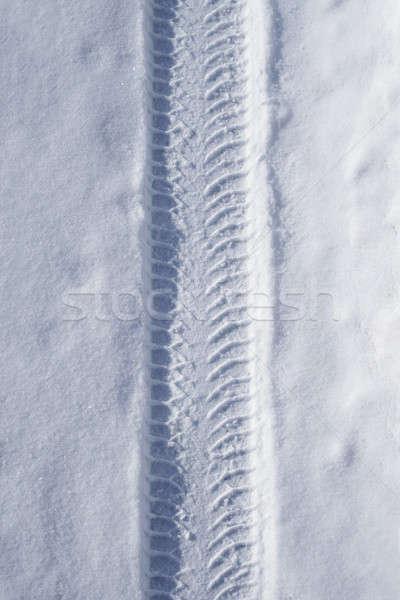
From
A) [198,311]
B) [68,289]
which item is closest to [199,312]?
[198,311]

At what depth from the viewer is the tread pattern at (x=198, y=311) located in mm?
1152

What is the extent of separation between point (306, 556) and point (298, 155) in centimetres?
75

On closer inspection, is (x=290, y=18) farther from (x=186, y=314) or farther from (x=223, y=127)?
(x=186, y=314)

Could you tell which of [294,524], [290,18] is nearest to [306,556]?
[294,524]

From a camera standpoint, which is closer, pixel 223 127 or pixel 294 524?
pixel 294 524

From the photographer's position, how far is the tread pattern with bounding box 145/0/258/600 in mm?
1152

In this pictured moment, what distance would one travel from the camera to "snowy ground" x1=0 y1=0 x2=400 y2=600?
113 centimetres

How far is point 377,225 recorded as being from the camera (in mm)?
1207

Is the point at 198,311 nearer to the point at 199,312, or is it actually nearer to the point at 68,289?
the point at 199,312

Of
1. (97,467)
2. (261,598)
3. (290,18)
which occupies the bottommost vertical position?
(261,598)

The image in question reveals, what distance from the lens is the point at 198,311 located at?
121 cm

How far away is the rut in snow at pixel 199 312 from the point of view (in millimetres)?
1152

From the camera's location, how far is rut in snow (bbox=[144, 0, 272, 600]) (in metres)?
1.15

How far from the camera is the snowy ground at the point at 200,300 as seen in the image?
1135 millimetres
